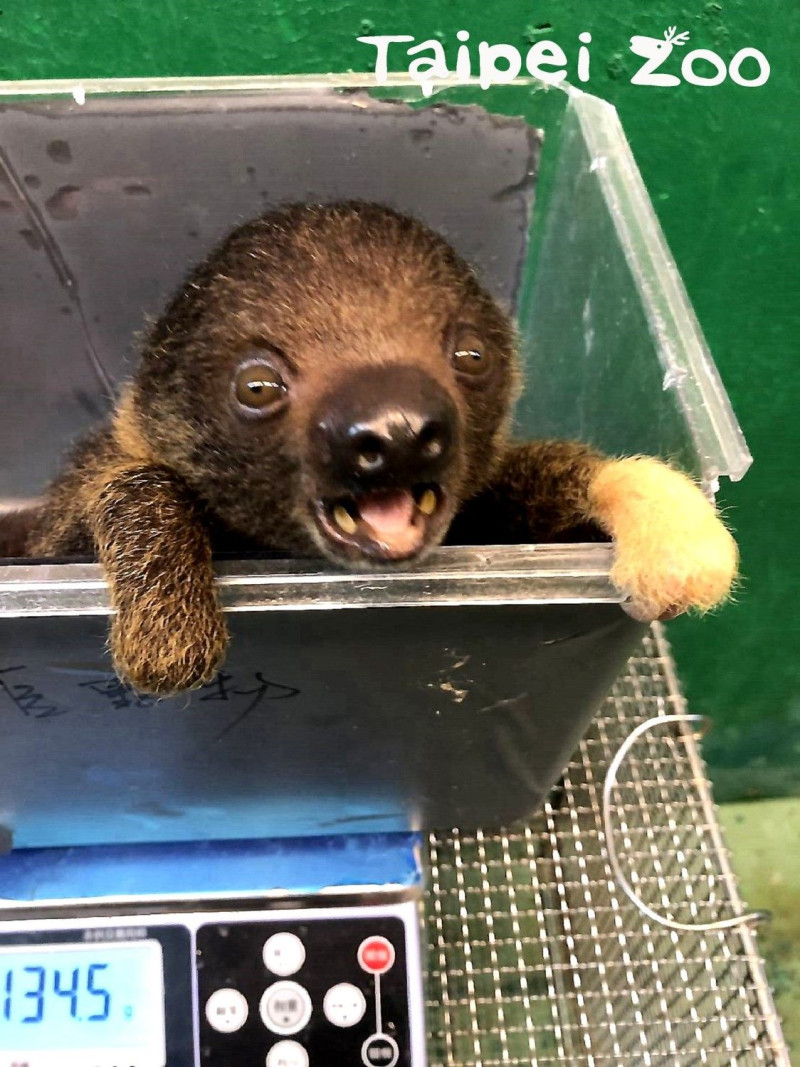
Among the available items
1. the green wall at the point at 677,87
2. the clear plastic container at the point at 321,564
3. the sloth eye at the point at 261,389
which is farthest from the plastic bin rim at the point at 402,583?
the green wall at the point at 677,87

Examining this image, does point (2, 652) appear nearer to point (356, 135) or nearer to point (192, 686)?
point (192, 686)

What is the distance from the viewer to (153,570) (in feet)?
2.56

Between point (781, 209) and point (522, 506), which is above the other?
point (781, 209)

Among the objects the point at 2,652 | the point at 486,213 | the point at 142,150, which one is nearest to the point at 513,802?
the point at 2,652

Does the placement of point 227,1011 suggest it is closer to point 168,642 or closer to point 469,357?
point 168,642

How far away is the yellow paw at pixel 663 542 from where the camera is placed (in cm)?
70

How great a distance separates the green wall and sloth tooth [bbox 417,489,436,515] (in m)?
0.84

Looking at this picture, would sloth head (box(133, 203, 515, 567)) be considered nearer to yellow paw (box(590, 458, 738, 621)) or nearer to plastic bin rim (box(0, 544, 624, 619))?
plastic bin rim (box(0, 544, 624, 619))

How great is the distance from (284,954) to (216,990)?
0.23ft

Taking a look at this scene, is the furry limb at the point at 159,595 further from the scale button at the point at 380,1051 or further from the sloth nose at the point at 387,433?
the scale button at the point at 380,1051

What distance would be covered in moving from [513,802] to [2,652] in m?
0.57

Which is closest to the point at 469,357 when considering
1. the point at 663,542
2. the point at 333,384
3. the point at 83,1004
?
the point at 333,384

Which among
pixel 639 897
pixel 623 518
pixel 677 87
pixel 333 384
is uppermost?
pixel 677 87

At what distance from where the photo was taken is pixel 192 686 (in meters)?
0.75
